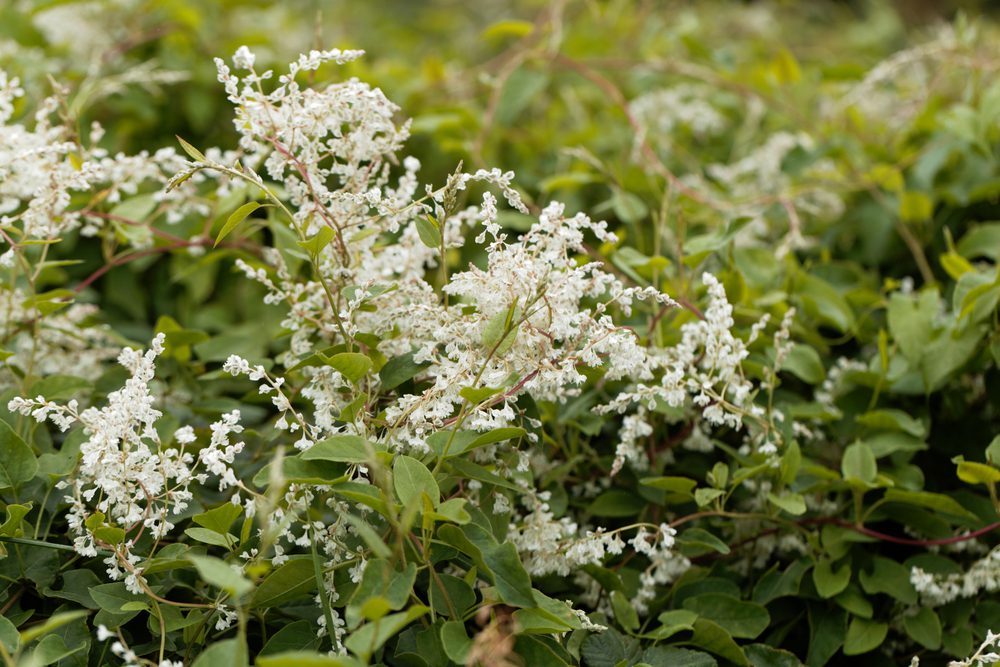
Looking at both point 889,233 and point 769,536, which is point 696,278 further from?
point 889,233

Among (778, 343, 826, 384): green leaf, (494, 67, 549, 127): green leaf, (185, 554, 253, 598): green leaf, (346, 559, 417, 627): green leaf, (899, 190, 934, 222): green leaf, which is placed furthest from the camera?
(494, 67, 549, 127): green leaf

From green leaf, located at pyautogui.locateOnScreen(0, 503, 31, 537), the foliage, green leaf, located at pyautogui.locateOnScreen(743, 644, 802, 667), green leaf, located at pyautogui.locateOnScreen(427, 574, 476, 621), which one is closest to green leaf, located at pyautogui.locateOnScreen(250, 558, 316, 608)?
the foliage

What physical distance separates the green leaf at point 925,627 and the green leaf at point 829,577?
0.08 meters

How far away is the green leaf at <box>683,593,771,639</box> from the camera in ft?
3.21

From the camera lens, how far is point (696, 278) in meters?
1.25

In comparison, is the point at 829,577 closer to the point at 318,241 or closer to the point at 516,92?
the point at 318,241

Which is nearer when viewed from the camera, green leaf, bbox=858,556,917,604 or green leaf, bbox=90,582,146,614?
green leaf, bbox=90,582,146,614

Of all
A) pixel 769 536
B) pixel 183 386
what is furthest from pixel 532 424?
pixel 183 386

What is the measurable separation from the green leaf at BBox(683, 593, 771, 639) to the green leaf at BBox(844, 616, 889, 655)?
10cm

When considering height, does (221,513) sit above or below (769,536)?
above

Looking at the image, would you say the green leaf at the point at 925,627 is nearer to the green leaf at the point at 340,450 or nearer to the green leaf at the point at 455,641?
the green leaf at the point at 455,641

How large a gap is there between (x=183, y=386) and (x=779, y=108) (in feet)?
4.04

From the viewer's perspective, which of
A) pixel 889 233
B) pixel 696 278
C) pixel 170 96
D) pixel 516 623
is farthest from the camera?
pixel 170 96

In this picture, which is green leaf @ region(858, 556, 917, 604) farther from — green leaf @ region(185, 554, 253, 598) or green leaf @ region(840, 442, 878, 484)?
green leaf @ region(185, 554, 253, 598)
